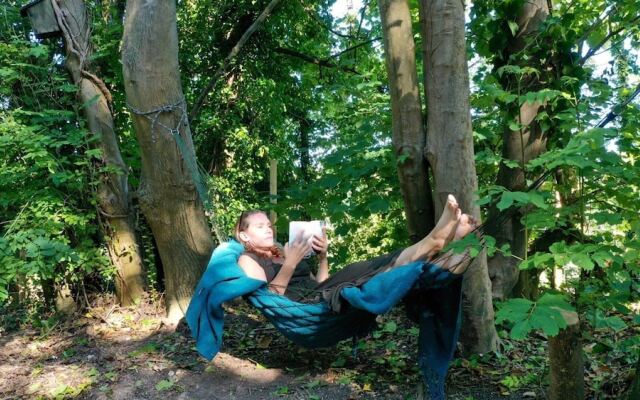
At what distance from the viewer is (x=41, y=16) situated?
13.8ft

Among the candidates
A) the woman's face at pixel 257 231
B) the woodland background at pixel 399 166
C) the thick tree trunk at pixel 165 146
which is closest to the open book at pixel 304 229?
the woman's face at pixel 257 231

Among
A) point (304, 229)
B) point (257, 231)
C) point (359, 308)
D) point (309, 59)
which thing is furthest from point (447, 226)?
point (309, 59)

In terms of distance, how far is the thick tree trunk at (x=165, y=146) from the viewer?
141 inches

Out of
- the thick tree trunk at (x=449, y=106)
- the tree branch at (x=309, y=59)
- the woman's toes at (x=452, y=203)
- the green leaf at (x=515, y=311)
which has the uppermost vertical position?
the tree branch at (x=309, y=59)

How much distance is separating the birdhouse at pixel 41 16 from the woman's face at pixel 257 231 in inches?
95.2

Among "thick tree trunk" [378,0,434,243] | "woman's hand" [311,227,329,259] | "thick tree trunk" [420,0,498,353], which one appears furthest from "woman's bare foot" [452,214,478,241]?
"woman's hand" [311,227,329,259]

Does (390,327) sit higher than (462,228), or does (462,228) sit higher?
(462,228)

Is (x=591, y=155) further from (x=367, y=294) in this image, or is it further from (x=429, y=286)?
(x=367, y=294)

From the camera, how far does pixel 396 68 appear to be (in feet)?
10.2

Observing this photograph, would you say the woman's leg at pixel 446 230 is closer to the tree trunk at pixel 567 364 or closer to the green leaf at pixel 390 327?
the tree trunk at pixel 567 364

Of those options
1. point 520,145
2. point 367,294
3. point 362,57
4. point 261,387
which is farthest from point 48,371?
point 362,57

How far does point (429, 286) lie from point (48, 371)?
8.30 ft

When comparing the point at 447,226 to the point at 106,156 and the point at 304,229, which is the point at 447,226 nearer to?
the point at 304,229

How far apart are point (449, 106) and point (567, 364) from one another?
1378 millimetres
